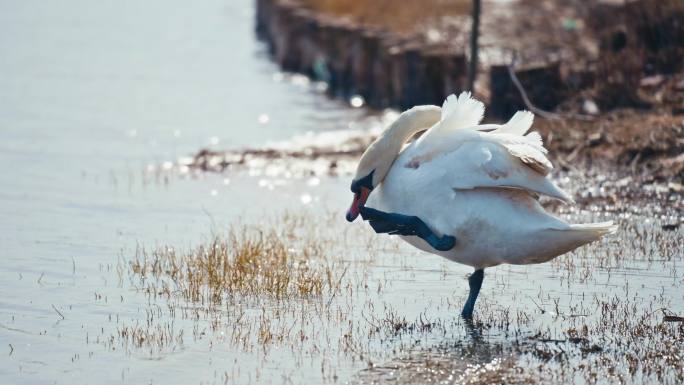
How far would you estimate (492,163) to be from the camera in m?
7.68

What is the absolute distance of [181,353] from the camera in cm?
752

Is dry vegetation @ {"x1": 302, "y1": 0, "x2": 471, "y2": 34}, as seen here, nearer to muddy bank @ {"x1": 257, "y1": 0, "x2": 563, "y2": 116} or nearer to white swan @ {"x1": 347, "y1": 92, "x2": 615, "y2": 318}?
muddy bank @ {"x1": 257, "y1": 0, "x2": 563, "y2": 116}

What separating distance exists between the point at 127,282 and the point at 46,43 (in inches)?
893

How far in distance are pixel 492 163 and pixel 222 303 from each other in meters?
2.11

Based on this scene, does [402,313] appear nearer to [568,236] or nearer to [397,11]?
[568,236]

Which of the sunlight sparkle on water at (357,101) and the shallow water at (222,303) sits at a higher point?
the sunlight sparkle on water at (357,101)

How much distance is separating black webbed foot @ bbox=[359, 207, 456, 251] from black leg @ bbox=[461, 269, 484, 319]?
22.5 inches

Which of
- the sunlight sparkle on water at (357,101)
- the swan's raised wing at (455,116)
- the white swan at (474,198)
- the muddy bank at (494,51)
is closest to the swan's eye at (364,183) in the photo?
the white swan at (474,198)

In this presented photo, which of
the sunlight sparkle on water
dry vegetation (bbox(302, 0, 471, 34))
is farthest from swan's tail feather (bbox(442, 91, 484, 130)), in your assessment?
dry vegetation (bbox(302, 0, 471, 34))

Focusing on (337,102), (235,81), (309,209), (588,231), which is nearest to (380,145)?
(588,231)

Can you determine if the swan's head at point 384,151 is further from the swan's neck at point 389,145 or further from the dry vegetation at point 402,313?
the dry vegetation at point 402,313

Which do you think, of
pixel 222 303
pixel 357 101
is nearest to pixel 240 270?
pixel 222 303

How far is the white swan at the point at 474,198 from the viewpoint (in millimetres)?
7617

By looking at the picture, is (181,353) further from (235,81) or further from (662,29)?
(235,81)
